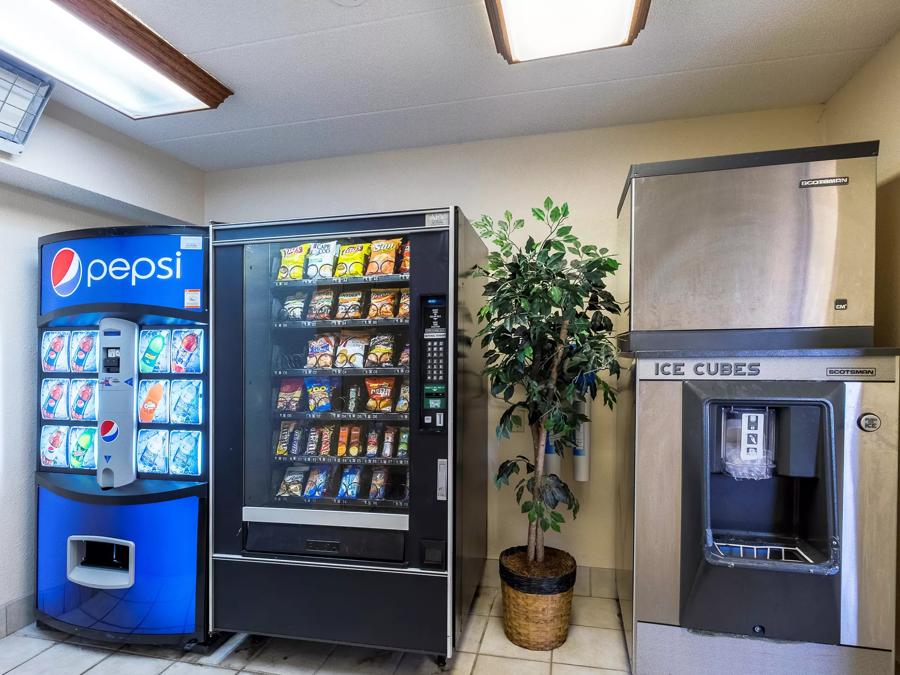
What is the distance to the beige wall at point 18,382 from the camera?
2.15 meters

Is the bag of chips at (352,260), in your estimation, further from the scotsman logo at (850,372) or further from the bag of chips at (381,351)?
the scotsman logo at (850,372)

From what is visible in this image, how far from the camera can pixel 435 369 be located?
1.82 m

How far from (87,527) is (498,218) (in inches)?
97.7

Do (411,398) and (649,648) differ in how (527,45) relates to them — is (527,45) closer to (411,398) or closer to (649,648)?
(411,398)

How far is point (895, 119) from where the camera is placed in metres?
1.72

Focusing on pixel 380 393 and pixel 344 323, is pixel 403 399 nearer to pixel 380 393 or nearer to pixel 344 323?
pixel 380 393

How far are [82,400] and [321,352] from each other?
1.16 m

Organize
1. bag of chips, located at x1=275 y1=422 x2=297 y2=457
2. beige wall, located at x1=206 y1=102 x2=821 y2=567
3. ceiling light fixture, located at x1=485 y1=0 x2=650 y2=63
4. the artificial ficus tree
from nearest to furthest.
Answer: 1. ceiling light fixture, located at x1=485 y1=0 x2=650 y2=63
2. the artificial ficus tree
3. bag of chips, located at x1=275 y1=422 x2=297 y2=457
4. beige wall, located at x1=206 y1=102 x2=821 y2=567

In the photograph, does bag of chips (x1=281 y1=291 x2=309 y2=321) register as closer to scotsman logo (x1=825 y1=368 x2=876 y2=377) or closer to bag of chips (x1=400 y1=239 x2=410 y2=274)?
bag of chips (x1=400 y1=239 x2=410 y2=274)

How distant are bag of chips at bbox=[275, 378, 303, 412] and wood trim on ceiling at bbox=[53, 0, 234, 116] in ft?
4.27

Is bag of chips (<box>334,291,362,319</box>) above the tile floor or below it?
above

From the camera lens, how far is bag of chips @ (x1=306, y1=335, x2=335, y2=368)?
6.70ft

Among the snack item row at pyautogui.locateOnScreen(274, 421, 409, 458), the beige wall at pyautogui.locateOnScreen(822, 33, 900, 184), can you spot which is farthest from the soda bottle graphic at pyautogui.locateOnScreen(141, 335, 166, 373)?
the beige wall at pyautogui.locateOnScreen(822, 33, 900, 184)

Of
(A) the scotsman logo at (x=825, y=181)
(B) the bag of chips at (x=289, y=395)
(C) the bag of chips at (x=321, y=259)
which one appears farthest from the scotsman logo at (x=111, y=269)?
(A) the scotsman logo at (x=825, y=181)
